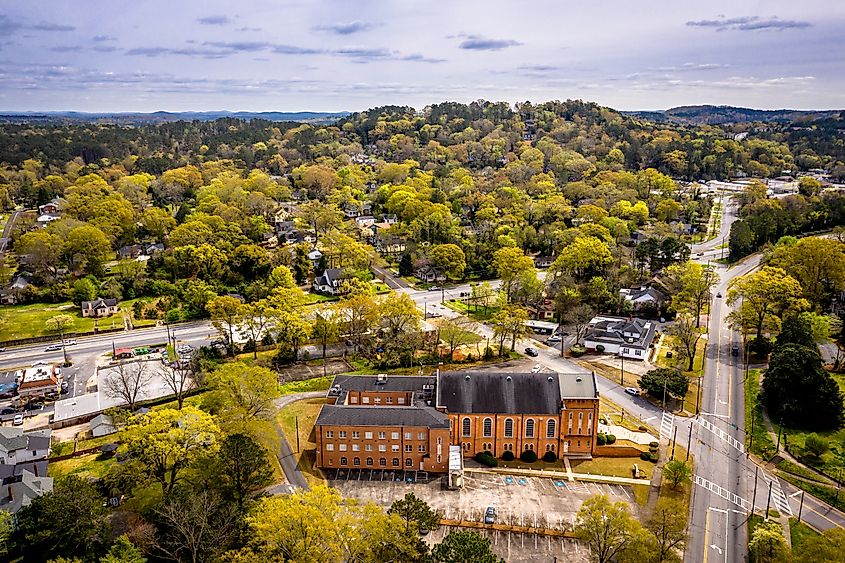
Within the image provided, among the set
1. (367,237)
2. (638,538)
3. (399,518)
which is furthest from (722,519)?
(367,237)

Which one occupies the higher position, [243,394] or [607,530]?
[243,394]

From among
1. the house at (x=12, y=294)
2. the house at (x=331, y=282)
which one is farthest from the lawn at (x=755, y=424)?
the house at (x=12, y=294)

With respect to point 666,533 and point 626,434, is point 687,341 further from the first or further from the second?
point 666,533

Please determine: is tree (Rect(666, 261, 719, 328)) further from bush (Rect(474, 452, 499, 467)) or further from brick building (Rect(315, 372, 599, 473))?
bush (Rect(474, 452, 499, 467))

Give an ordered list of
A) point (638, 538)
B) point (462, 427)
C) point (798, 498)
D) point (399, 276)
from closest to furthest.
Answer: point (638, 538), point (798, 498), point (462, 427), point (399, 276)

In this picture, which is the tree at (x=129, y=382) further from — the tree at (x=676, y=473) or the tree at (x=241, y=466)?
the tree at (x=676, y=473)

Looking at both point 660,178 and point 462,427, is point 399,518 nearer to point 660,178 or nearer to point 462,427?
point 462,427

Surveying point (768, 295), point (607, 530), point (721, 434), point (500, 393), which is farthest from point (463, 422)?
point (768, 295)
